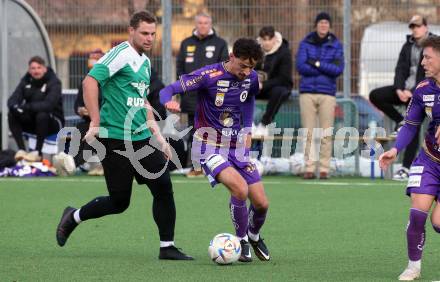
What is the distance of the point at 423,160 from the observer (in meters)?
8.28

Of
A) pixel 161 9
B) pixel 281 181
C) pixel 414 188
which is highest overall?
pixel 161 9

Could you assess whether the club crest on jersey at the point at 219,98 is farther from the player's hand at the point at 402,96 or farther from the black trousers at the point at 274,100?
the black trousers at the point at 274,100

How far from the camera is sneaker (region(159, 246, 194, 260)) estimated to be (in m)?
9.33

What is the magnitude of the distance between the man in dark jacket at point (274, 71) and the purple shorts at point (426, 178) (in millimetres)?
8759

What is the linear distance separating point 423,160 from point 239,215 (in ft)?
5.92

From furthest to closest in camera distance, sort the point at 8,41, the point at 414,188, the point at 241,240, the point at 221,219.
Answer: the point at 8,41 < the point at 221,219 < the point at 241,240 < the point at 414,188

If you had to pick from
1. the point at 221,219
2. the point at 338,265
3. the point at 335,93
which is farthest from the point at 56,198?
the point at 338,265

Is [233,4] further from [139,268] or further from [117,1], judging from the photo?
[139,268]

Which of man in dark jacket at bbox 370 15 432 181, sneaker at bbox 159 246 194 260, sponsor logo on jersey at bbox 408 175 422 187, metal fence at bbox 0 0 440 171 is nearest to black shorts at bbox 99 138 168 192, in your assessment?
sneaker at bbox 159 246 194 260

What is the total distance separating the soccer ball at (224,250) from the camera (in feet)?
29.5

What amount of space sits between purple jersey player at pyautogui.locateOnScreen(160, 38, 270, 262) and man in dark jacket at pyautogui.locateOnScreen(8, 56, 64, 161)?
28.0ft

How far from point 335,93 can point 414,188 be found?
927 centimetres

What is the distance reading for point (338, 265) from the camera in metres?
8.91

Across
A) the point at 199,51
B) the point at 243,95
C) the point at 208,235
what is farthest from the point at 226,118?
the point at 199,51
